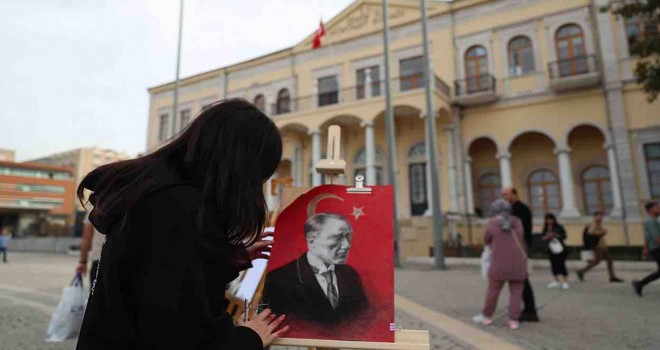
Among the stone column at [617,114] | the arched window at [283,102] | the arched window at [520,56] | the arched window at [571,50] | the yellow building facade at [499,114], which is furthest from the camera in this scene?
the arched window at [283,102]

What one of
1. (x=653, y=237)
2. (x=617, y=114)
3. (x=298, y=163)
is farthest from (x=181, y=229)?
(x=298, y=163)

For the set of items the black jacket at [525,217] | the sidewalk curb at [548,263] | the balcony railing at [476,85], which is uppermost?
the balcony railing at [476,85]

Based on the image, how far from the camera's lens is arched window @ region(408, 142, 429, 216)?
1997 cm

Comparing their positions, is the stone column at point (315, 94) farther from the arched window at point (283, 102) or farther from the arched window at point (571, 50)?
the arched window at point (571, 50)

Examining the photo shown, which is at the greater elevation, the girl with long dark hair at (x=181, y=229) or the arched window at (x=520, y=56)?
the arched window at (x=520, y=56)

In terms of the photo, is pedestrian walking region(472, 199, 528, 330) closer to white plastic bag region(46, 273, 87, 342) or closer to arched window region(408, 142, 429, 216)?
white plastic bag region(46, 273, 87, 342)

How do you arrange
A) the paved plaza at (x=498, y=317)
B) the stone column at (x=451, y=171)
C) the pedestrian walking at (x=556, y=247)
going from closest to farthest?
the paved plaza at (x=498, y=317) < the pedestrian walking at (x=556, y=247) < the stone column at (x=451, y=171)

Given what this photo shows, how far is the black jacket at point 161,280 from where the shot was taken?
1.08 m

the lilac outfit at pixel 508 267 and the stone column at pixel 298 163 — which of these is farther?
the stone column at pixel 298 163

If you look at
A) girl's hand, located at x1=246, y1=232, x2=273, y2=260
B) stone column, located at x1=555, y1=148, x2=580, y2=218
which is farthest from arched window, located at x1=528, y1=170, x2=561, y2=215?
girl's hand, located at x1=246, y1=232, x2=273, y2=260

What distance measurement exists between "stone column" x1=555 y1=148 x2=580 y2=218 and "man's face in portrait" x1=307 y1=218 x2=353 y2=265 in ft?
56.3

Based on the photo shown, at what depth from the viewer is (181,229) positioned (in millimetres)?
1122

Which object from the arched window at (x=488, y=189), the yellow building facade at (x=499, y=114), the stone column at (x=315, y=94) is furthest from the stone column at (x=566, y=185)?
the stone column at (x=315, y=94)

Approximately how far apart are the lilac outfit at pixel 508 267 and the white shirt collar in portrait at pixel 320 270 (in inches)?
147
